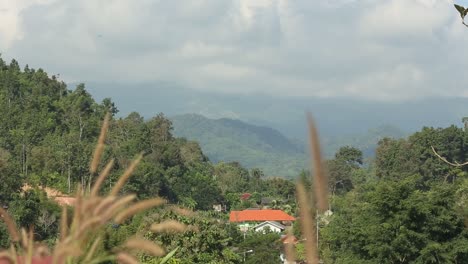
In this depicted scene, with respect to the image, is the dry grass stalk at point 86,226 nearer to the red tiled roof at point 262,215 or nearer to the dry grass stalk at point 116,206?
the dry grass stalk at point 116,206

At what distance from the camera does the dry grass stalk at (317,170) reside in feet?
3.75

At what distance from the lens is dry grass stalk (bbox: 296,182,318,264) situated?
117cm

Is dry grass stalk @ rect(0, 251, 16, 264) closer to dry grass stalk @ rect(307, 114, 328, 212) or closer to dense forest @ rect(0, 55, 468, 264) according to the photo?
dense forest @ rect(0, 55, 468, 264)

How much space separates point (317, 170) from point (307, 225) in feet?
0.32

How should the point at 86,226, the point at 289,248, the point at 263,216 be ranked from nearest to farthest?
the point at 289,248, the point at 86,226, the point at 263,216

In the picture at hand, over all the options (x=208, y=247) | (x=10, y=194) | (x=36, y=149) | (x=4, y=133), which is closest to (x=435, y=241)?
(x=208, y=247)

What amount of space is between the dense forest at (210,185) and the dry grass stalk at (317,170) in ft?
0.23

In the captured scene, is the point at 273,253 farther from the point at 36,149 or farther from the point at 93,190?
the point at 93,190

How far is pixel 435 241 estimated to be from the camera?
75.9 ft

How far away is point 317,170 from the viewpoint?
45.2 inches

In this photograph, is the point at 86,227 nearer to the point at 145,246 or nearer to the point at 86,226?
the point at 86,226

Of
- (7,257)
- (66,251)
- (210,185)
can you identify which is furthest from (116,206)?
(210,185)

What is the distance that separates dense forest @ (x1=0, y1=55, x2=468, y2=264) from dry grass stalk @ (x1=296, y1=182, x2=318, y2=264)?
0.12ft

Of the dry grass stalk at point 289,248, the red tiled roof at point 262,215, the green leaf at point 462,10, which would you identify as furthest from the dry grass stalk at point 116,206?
the red tiled roof at point 262,215
